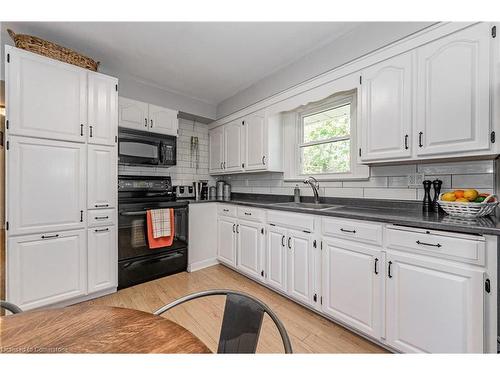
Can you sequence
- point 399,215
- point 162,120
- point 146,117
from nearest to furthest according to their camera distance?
point 399,215 < point 146,117 < point 162,120

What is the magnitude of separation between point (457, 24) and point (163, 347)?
235cm

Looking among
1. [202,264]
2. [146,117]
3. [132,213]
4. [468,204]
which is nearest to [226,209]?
[202,264]

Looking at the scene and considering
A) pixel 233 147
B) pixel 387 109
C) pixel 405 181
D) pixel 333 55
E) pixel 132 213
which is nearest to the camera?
pixel 387 109

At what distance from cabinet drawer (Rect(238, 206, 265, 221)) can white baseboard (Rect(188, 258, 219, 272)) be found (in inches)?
33.8

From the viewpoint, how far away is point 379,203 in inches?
83.1

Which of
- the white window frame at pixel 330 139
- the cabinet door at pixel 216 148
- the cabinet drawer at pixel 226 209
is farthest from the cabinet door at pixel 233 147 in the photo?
the white window frame at pixel 330 139

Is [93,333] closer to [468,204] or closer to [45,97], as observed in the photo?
[468,204]

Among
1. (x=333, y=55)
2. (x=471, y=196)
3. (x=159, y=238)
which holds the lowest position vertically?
(x=159, y=238)

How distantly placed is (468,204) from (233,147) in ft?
8.81

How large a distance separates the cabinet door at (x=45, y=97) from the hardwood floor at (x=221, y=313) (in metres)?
1.66

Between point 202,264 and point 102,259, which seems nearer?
point 102,259

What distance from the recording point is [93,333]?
0.65m
